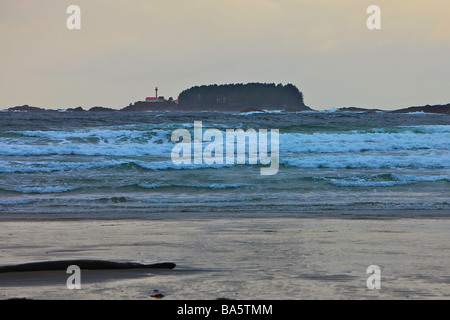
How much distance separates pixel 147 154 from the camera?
20.8m

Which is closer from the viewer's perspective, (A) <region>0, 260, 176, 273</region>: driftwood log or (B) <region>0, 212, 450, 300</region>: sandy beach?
(B) <region>0, 212, 450, 300</region>: sandy beach

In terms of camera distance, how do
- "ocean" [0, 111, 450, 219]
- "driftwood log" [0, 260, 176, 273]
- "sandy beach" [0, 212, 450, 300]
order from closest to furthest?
"sandy beach" [0, 212, 450, 300]
"driftwood log" [0, 260, 176, 273]
"ocean" [0, 111, 450, 219]

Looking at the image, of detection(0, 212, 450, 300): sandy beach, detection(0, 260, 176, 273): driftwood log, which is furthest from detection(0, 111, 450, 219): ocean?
detection(0, 260, 176, 273): driftwood log

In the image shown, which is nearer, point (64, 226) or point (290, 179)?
point (64, 226)

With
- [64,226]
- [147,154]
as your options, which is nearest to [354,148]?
[147,154]

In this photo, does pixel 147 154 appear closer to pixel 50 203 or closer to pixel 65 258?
pixel 50 203

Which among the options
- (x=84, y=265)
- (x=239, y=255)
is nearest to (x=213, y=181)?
(x=239, y=255)

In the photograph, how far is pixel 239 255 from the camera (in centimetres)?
573

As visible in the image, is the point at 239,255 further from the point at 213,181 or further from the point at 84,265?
the point at 213,181

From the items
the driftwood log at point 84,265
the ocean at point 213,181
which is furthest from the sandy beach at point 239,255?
the ocean at point 213,181

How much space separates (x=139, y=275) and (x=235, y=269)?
81cm

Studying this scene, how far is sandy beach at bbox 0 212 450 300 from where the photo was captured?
4.27m

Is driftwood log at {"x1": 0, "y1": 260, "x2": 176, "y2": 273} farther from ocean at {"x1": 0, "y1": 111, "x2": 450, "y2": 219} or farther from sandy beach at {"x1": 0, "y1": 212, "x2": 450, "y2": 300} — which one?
ocean at {"x1": 0, "y1": 111, "x2": 450, "y2": 219}

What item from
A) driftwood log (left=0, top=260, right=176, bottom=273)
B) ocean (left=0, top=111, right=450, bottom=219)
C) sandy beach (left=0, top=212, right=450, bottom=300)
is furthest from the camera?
ocean (left=0, top=111, right=450, bottom=219)
